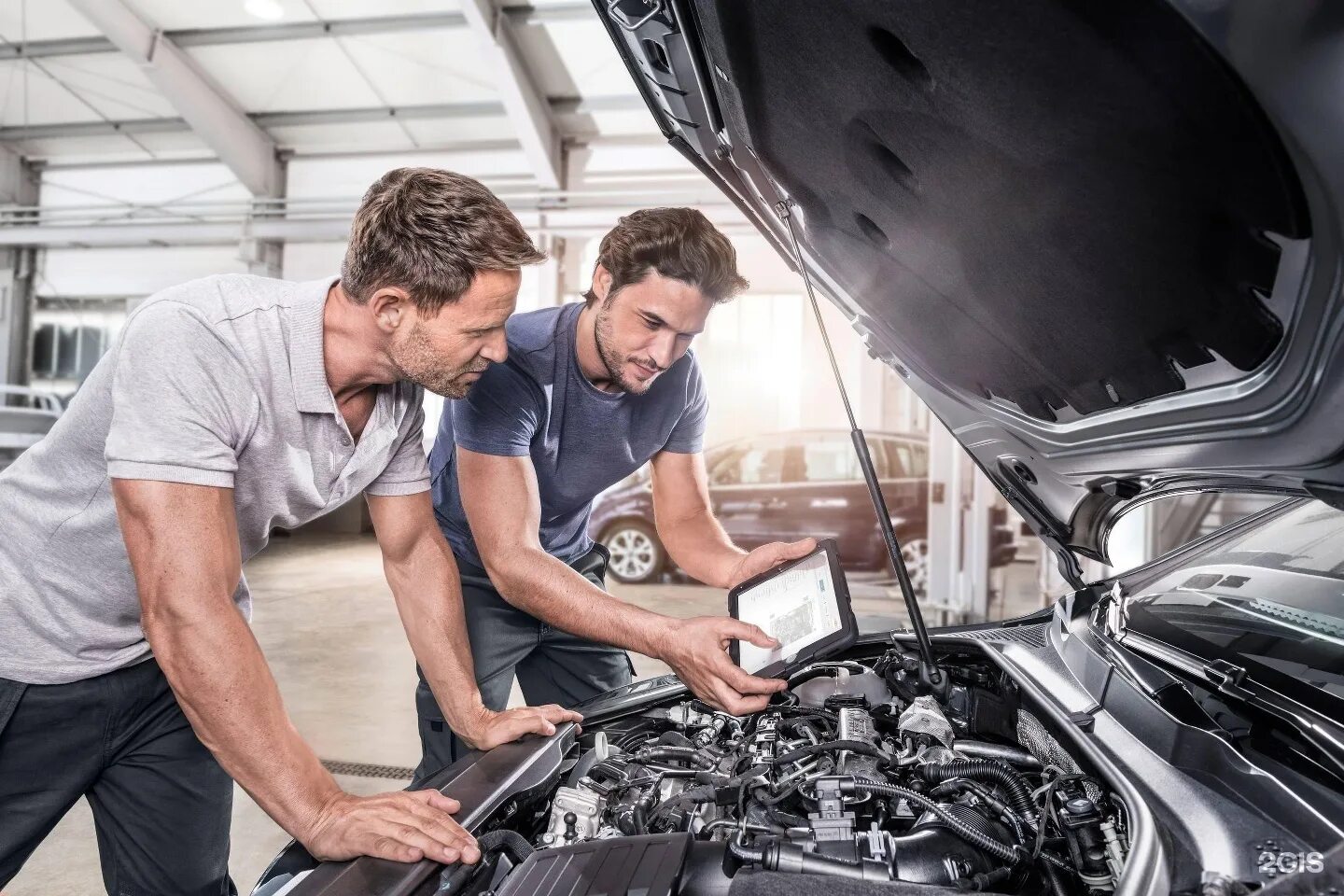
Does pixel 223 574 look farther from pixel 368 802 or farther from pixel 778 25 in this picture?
pixel 778 25

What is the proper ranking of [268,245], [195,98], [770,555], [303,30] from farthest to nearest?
[268,245] < [195,98] < [303,30] < [770,555]

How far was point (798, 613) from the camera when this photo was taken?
1.46 metres

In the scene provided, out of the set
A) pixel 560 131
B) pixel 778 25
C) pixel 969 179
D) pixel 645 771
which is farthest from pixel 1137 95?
pixel 560 131

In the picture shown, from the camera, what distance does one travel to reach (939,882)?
2.95 feet

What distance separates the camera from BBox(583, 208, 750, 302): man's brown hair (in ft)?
5.72

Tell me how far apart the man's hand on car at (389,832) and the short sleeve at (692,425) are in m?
1.24

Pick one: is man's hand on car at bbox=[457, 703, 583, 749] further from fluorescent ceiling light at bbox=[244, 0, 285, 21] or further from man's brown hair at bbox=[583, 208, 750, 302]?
fluorescent ceiling light at bbox=[244, 0, 285, 21]

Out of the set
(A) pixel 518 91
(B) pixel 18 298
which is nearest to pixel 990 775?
(A) pixel 518 91

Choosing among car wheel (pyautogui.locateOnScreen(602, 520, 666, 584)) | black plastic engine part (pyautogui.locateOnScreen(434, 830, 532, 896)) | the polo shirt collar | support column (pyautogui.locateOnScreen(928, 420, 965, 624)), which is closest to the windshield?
black plastic engine part (pyautogui.locateOnScreen(434, 830, 532, 896))

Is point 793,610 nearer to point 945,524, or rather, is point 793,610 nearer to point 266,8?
point 945,524

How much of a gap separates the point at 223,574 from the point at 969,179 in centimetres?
101

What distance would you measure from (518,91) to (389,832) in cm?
709

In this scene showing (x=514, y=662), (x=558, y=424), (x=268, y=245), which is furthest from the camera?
(x=268, y=245)

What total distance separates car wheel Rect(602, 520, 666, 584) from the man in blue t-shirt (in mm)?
4220
